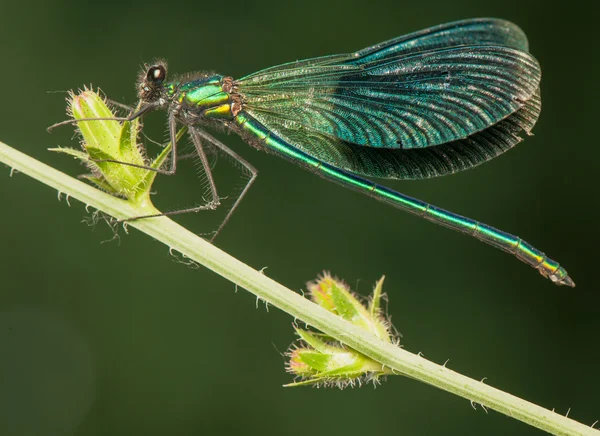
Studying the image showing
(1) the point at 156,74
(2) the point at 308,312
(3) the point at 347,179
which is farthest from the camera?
(3) the point at 347,179

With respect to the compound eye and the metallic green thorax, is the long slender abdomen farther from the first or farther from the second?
the compound eye

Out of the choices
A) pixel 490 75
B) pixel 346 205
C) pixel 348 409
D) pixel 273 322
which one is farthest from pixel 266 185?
pixel 490 75

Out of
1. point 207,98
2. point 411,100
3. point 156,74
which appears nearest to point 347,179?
point 411,100

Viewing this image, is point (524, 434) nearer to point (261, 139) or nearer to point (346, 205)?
point (346, 205)

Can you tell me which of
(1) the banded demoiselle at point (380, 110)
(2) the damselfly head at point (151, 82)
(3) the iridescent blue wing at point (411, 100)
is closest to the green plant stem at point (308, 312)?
(1) the banded demoiselle at point (380, 110)

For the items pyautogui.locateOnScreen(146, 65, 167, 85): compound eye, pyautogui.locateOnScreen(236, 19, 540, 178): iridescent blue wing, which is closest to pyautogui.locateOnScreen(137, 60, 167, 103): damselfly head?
pyautogui.locateOnScreen(146, 65, 167, 85): compound eye

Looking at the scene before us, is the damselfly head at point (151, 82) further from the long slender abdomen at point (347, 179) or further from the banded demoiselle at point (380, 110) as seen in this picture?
the long slender abdomen at point (347, 179)

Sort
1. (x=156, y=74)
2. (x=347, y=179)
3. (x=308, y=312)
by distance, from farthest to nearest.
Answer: (x=347, y=179)
(x=156, y=74)
(x=308, y=312)

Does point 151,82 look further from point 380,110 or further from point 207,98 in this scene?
point 380,110
